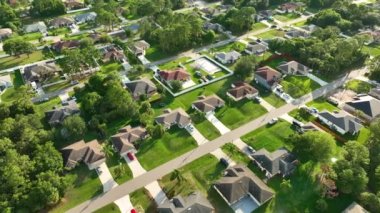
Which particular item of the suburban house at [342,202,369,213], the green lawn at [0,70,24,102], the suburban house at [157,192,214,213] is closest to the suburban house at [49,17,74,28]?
the green lawn at [0,70,24,102]

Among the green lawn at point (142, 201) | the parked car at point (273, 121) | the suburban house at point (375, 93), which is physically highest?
the suburban house at point (375, 93)

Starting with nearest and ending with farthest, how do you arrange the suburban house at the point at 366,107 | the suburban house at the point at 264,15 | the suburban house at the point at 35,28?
the suburban house at the point at 366,107
the suburban house at the point at 35,28
the suburban house at the point at 264,15

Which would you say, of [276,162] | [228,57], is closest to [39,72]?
[228,57]

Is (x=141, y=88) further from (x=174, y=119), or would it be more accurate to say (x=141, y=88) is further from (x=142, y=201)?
(x=142, y=201)

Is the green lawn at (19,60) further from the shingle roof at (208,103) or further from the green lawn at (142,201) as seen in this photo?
the green lawn at (142,201)

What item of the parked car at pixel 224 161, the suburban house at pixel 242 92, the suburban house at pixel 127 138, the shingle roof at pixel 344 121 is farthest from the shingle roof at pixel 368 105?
the suburban house at pixel 127 138

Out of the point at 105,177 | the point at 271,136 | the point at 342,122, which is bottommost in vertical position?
the point at 105,177

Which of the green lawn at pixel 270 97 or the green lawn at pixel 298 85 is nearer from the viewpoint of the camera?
the green lawn at pixel 270 97
